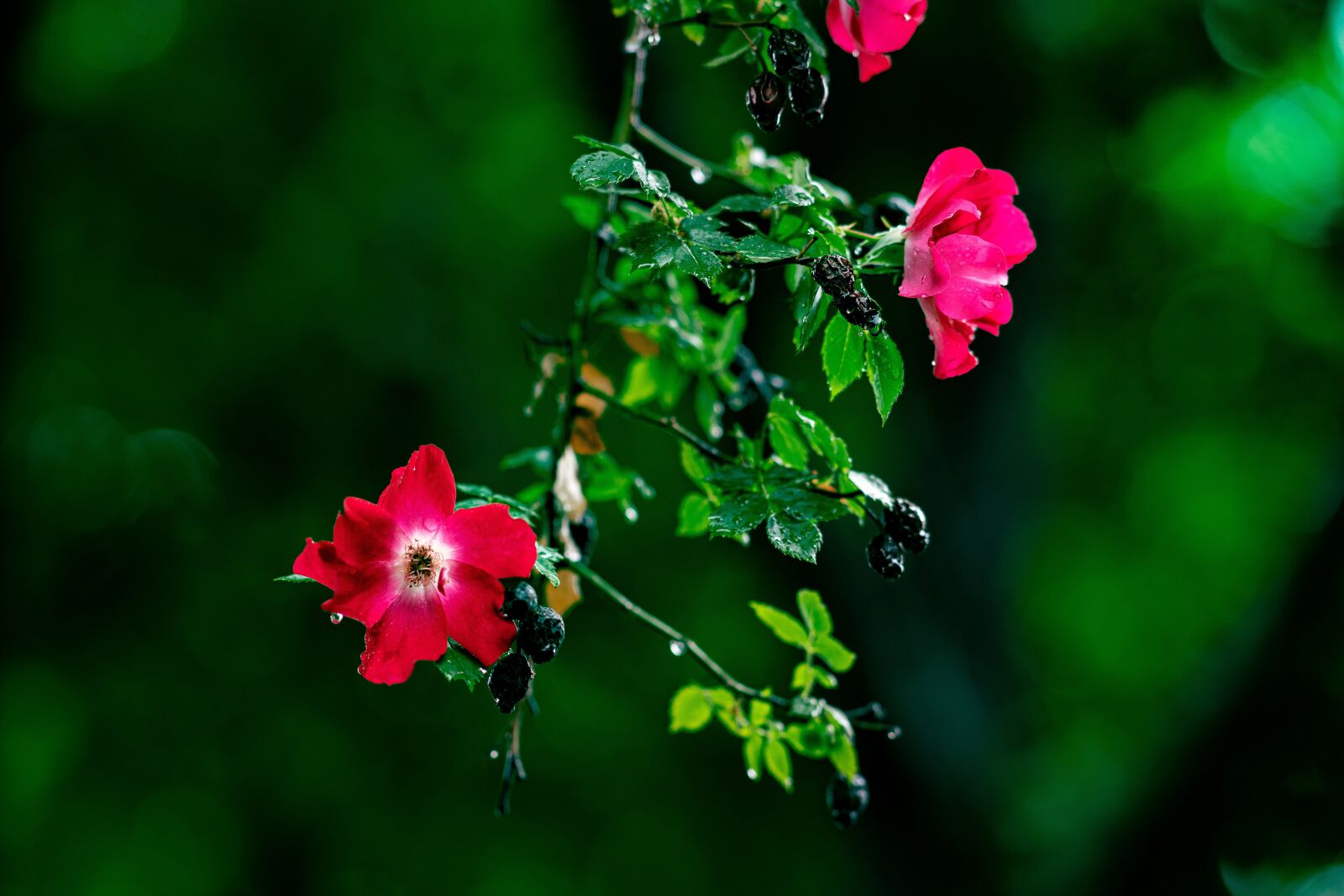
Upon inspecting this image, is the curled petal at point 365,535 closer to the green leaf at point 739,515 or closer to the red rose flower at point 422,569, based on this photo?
the red rose flower at point 422,569

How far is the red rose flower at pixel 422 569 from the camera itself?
0.68 metres

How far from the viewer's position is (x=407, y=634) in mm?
689

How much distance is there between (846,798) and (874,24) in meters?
0.64

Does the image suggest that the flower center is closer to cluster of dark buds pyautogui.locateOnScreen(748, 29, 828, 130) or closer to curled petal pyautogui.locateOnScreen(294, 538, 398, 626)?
curled petal pyautogui.locateOnScreen(294, 538, 398, 626)

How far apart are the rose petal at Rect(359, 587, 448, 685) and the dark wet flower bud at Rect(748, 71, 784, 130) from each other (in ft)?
1.30

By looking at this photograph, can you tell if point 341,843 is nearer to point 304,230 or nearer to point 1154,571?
point 304,230

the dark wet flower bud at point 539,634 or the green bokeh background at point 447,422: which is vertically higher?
the dark wet flower bud at point 539,634

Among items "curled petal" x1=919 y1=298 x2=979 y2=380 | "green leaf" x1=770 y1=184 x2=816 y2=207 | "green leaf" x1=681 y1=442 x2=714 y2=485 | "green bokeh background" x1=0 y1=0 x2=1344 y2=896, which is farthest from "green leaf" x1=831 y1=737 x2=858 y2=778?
"green bokeh background" x1=0 y1=0 x2=1344 y2=896

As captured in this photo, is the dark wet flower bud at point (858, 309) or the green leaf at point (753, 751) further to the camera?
the green leaf at point (753, 751)

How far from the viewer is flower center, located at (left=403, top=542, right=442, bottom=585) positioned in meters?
0.69

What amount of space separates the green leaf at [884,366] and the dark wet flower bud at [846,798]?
0.41 meters

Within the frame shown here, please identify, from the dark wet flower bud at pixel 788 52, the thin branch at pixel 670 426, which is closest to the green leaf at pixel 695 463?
the thin branch at pixel 670 426

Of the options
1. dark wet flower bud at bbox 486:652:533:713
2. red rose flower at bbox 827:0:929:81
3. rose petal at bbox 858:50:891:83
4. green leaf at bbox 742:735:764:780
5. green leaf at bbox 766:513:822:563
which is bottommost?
green leaf at bbox 742:735:764:780

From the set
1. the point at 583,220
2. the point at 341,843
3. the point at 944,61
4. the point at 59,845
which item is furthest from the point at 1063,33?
the point at 59,845
